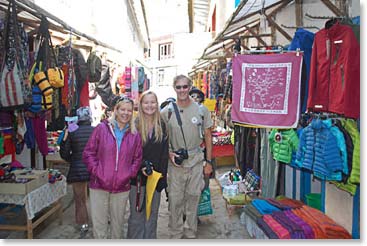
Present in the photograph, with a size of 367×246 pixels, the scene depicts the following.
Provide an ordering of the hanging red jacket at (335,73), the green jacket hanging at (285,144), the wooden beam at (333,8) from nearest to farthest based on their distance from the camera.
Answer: the hanging red jacket at (335,73) → the wooden beam at (333,8) → the green jacket hanging at (285,144)

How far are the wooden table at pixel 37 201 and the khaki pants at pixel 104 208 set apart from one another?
3.14 ft

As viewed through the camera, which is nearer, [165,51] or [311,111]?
[311,111]

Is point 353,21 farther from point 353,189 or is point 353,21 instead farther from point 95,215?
point 95,215

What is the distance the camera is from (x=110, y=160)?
10.5 feet

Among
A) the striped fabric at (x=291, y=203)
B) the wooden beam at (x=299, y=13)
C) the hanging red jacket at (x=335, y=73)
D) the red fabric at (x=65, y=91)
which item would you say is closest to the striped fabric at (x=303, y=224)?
the striped fabric at (x=291, y=203)

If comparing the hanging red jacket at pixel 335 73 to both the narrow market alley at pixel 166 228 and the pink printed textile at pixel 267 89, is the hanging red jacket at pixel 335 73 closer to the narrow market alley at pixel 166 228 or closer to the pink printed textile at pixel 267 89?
the pink printed textile at pixel 267 89

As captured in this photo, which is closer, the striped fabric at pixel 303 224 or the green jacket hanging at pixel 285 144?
the striped fabric at pixel 303 224

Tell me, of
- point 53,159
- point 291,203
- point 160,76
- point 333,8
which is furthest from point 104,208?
point 160,76

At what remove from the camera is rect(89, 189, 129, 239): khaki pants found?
327 centimetres

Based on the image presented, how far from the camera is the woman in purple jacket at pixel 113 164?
10.5 ft

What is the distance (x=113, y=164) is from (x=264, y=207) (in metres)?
1.77

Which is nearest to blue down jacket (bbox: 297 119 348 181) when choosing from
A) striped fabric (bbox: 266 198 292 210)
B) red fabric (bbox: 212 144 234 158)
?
striped fabric (bbox: 266 198 292 210)

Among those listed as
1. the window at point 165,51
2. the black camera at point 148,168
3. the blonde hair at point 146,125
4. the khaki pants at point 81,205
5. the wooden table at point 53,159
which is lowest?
the khaki pants at point 81,205

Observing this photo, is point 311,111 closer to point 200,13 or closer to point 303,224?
point 303,224
